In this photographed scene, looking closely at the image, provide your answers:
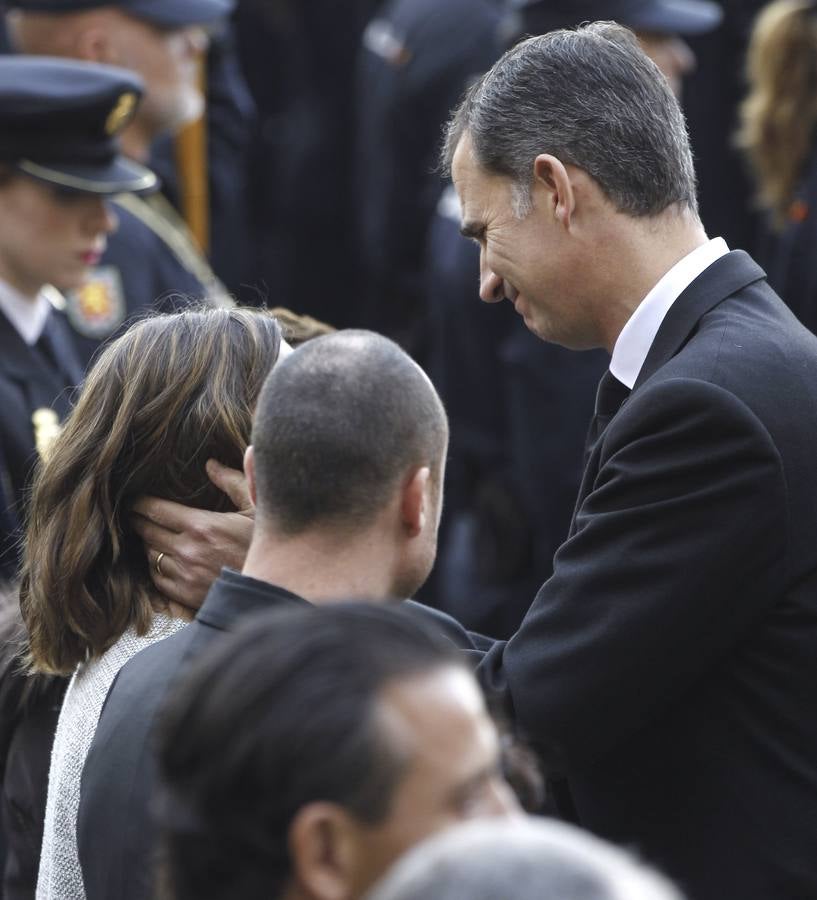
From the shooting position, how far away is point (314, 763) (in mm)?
1398

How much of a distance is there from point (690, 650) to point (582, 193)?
702mm

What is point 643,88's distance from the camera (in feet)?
8.46

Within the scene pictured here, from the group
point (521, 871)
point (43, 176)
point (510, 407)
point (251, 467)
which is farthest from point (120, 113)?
point (521, 871)

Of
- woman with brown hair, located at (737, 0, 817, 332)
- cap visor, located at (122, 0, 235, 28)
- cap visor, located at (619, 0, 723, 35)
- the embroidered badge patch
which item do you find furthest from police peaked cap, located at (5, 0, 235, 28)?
woman with brown hair, located at (737, 0, 817, 332)

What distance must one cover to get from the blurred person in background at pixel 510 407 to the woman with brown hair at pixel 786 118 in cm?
29

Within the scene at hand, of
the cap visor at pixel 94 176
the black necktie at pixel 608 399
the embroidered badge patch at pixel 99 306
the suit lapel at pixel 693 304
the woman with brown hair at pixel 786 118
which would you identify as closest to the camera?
the suit lapel at pixel 693 304

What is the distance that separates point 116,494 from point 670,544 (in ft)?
2.53

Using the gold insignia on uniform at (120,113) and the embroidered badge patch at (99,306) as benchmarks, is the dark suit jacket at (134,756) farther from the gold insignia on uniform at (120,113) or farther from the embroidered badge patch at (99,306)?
the embroidered badge patch at (99,306)

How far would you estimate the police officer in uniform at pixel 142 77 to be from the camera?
16.0 ft

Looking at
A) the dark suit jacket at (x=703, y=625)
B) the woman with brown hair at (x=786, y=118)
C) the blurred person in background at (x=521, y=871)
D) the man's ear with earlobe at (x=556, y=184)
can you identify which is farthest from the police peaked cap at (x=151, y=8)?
the blurred person in background at (x=521, y=871)

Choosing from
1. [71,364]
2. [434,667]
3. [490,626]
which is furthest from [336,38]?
[434,667]

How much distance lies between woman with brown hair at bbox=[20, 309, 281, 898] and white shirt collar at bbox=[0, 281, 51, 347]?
4.86 feet

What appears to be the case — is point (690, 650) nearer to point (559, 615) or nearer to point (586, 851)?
point (559, 615)

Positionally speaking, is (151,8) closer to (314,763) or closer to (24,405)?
(24,405)
